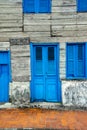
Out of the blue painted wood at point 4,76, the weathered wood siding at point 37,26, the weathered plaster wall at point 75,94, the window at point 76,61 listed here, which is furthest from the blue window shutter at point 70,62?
the blue painted wood at point 4,76

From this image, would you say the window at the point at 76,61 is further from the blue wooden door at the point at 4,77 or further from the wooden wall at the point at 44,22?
the blue wooden door at the point at 4,77

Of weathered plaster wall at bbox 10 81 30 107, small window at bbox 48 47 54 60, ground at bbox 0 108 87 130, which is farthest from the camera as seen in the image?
small window at bbox 48 47 54 60

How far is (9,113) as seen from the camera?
1030cm

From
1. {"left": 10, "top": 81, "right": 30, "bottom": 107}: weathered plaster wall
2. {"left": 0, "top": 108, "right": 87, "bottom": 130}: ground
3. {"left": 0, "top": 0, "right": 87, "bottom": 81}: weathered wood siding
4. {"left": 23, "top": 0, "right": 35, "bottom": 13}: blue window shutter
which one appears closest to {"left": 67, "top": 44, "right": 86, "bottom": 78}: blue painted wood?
{"left": 0, "top": 0, "right": 87, "bottom": 81}: weathered wood siding

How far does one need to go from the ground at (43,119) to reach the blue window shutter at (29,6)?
3948 mm

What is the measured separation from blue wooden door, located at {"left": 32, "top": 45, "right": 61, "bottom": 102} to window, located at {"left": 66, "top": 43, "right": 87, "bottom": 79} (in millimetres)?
523

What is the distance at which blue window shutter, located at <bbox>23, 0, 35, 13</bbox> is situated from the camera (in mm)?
11383

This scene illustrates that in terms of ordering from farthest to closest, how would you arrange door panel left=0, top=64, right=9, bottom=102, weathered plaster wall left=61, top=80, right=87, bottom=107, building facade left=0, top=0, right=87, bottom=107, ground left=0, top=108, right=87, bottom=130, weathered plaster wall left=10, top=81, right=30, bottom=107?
door panel left=0, top=64, right=9, bottom=102, building facade left=0, top=0, right=87, bottom=107, weathered plaster wall left=10, top=81, right=30, bottom=107, weathered plaster wall left=61, top=80, right=87, bottom=107, ground left=0, top=108, right=87, bottom=130

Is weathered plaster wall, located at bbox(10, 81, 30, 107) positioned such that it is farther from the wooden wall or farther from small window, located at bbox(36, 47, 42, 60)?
the wooden wall

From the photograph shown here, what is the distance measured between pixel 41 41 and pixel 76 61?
1.62 meters

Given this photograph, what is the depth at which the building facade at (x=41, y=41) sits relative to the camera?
1129cm

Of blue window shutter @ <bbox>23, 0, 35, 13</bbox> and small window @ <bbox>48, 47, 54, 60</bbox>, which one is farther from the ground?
blue window shutter @ <bbox>23, 0, 35, 13</bbox>

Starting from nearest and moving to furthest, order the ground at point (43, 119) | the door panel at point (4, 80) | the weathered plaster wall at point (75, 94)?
1. the ground at point (43, 119)
2. the weathered plaster wall at point (75, 94)
3. the door panel at point (4, 80)

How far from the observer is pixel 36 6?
11.4m
